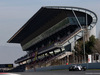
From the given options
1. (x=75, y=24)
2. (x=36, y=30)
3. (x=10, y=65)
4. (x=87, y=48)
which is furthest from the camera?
(x=10, y=65)

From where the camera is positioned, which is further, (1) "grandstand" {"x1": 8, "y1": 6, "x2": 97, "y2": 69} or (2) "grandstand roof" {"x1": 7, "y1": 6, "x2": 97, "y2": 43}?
(1) "grandstand" {"x1": 8, "y1": 6, "x2": 97, "y2": 69}

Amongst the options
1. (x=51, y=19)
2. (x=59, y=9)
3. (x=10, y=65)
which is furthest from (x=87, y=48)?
(x=10, y=65)

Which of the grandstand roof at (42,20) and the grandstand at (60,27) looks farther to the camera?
the grandstand at (60,27)

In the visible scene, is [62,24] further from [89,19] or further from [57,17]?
[89,19]

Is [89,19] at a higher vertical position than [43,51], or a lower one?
higher

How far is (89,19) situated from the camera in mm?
90875

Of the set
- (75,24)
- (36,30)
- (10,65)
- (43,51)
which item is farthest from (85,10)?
(10,65)

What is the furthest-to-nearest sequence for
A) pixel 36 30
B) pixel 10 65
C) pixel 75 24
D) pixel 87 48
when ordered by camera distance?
1. pixel 10 65
2. pixel 36 30
3. pixel 75 24
4. pixel 87 48

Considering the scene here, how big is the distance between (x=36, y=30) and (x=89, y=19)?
2769 centimetres

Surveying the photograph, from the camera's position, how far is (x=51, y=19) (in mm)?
97688

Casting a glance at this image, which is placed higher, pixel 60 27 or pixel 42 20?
pixel 42 20

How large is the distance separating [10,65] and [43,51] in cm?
4766

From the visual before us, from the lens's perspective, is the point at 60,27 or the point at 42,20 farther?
the point at 42,20

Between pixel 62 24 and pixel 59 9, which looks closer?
pixel 59 9
